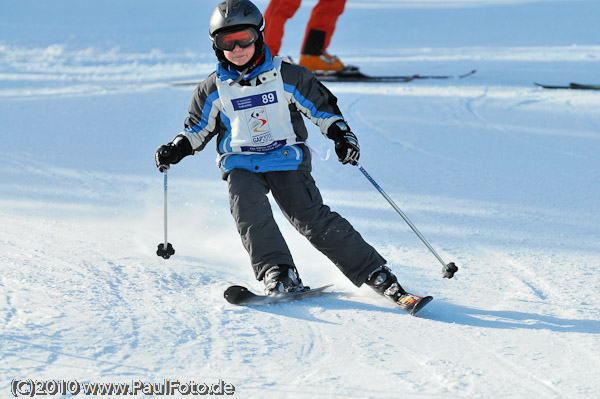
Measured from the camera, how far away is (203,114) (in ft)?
A: 10.6

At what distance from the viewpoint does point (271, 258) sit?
3008 millimetres

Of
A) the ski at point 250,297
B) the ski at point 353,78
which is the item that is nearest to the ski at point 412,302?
the ski at point 250,297

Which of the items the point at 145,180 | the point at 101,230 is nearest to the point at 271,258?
the point at 101,230

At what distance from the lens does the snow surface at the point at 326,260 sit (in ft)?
7.25

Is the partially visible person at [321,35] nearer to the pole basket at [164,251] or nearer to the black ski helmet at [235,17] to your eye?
the black ski helmet at [235,17]

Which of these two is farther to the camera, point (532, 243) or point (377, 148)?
point (377, 148)

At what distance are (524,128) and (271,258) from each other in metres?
3.74

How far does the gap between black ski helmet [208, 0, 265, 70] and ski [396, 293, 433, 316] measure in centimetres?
112

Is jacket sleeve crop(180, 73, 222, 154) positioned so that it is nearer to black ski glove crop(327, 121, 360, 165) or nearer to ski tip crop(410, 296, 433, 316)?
black ski glove crop(327, 121, 360, 165)

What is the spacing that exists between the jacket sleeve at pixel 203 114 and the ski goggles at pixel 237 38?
0.52ft

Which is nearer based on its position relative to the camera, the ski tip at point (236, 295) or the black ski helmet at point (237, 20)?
the ski tip at point (236, 295)

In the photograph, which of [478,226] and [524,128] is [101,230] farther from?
[524,128]

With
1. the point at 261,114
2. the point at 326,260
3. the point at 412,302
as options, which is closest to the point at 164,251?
the point at 261,114

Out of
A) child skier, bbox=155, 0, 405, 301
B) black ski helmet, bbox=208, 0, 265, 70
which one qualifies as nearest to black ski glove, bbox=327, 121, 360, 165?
child skier, bbox=155, 0, 405, 301
